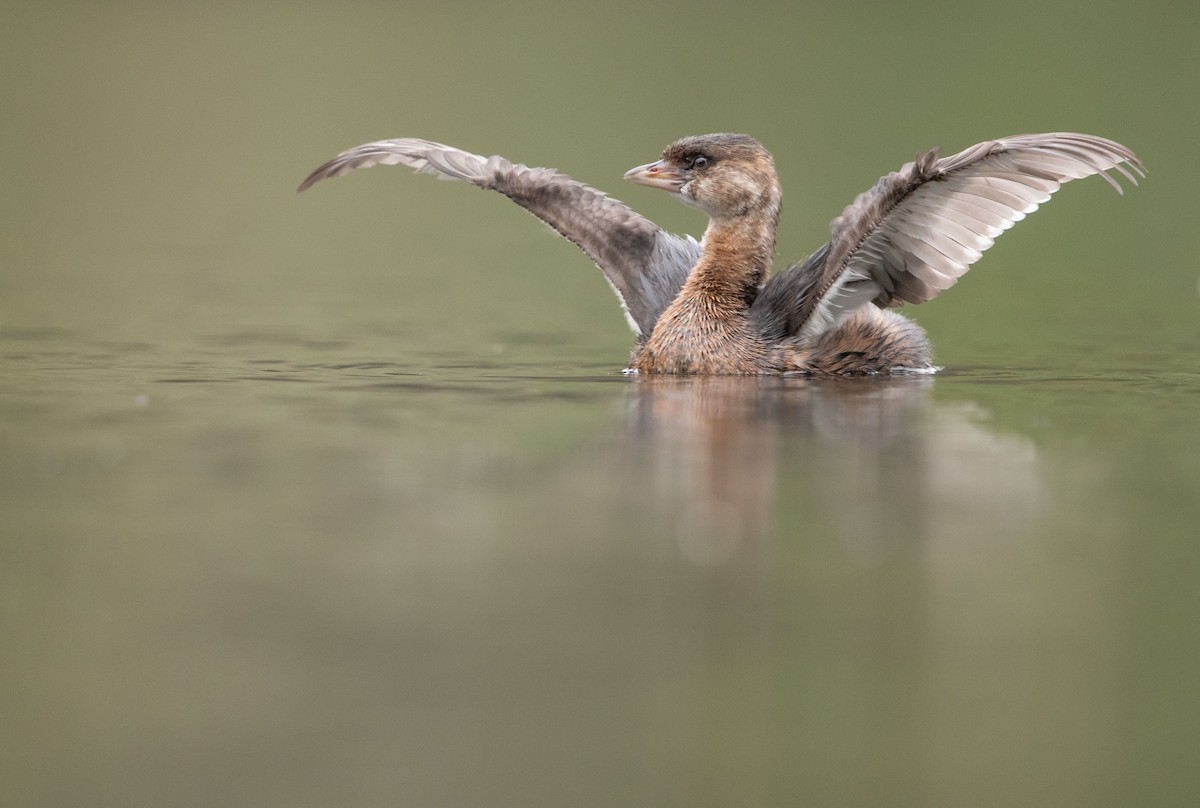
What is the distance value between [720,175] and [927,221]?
1.42 meters

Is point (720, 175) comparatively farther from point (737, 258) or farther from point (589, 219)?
point (589, 219)

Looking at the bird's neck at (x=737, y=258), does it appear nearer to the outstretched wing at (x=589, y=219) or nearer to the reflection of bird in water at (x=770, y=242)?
the reflection of bird in water at (x=770, y=242)

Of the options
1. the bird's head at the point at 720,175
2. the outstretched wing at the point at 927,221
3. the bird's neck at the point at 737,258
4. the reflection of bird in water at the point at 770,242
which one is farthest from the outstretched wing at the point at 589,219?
the outstretched wing at the point at 927,221

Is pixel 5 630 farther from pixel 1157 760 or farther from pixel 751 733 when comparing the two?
pixel 1157 760

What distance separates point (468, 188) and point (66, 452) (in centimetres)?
1993

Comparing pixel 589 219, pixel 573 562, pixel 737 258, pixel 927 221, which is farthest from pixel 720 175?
pixel 573 562

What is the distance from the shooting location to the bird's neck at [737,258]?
10125mm

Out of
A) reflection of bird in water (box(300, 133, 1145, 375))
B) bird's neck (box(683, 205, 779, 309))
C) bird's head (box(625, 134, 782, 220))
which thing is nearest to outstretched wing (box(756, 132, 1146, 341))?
reflection of bird in water (box(300, 133, 1145, 375))

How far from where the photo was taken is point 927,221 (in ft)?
29.9

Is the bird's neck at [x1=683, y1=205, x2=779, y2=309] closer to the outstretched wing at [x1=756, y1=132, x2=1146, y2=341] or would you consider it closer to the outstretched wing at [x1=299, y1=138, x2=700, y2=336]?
the outstretched wing at [x1=756, y1=132, x2=1146, y2=341]

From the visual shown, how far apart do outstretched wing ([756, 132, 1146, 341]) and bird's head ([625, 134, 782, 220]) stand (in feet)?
1.68

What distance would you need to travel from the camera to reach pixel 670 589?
498 centimetres

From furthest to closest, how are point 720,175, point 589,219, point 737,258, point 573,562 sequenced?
point 589,219 < point 737,258 < point 720,175 < point 573,562

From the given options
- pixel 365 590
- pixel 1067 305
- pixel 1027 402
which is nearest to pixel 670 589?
pixel 365 590
